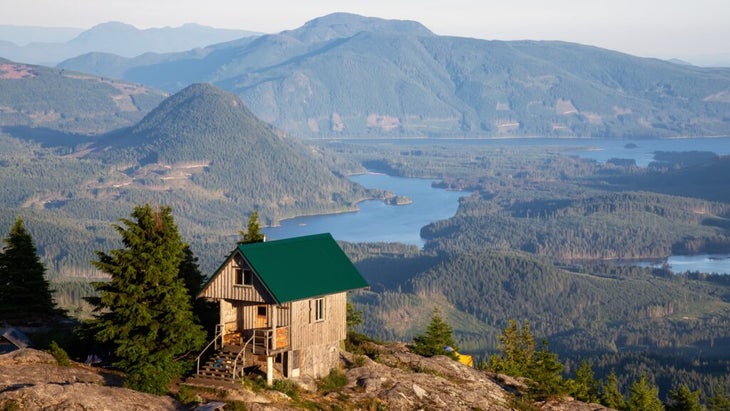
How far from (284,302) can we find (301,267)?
3.75m

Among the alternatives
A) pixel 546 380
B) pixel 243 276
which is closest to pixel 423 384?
pixel 546 380

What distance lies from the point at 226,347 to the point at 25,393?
45.1 ft

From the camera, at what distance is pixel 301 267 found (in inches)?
2867

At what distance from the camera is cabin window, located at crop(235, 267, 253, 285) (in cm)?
7144

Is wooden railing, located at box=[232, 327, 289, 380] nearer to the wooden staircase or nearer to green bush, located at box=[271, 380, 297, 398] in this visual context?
the wooden staircase

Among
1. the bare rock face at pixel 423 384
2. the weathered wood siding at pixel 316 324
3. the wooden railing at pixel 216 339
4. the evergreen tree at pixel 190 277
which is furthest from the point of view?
the evergreen tree at pixel 190 277

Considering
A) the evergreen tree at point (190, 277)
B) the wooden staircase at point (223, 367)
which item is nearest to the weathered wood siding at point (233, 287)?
the wooden staircase at point (223, 367)

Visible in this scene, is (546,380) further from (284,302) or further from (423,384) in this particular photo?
(284,302)

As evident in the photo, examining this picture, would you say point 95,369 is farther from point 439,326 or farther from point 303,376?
point 439,326

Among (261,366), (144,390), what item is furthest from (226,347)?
(144,390)

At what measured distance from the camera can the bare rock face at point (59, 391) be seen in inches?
2370

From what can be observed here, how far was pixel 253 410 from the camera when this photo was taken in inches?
2542

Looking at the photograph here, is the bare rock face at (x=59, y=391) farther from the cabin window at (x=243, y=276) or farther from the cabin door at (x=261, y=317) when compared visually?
the cabin window at (x=243, y=276)

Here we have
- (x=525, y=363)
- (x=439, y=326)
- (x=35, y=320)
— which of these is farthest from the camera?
(x=525, y=363)
